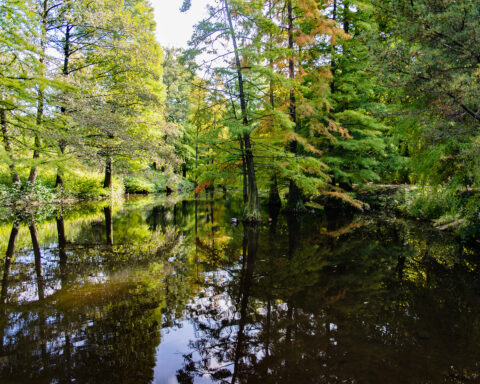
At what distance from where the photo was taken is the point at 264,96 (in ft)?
37.2

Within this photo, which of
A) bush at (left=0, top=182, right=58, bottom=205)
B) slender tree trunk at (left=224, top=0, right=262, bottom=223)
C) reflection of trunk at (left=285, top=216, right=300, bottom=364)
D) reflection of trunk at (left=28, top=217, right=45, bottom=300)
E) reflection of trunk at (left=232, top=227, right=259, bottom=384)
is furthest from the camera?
bush at (left=0, top=182, right=58, bottom=205)

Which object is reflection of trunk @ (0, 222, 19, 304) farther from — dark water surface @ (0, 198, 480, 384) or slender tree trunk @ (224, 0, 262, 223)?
slender tree trunk @ (224, 0, 262, 223)

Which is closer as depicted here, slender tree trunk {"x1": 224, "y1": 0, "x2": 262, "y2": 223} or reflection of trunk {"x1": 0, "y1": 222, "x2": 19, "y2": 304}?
reflection of trunk {"x1": 0, "y1": 222, "x2": 19, "y2": 304}

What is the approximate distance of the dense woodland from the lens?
563 centimetres

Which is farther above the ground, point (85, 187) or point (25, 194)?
point (85, 187)

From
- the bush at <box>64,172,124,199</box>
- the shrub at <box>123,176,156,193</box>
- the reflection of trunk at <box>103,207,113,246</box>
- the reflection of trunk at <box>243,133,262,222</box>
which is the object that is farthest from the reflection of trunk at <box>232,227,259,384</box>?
the shrub at <box>123,176,156,193</box>

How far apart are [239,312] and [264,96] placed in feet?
30.2

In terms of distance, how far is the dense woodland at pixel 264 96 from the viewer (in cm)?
563

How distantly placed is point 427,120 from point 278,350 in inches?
243

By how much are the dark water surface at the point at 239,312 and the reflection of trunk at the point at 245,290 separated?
23 mm

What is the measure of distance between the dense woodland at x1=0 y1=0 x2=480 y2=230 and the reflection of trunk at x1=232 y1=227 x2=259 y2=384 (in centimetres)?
341

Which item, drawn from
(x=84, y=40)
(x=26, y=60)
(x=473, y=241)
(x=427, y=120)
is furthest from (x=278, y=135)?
(x=84, y=40)

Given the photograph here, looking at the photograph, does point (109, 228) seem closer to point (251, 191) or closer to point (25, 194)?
point (251, 191)

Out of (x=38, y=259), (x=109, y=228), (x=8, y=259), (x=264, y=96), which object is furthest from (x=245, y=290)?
(x=264, y=96)
